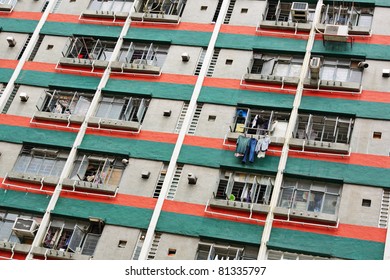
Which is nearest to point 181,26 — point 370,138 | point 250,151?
point 250,151

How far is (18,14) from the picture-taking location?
152ft

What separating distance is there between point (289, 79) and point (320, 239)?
32.0 ft

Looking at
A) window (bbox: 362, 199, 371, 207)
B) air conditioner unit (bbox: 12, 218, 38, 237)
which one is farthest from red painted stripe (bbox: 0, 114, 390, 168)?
air conditioner unit (bbox: 12, 218, 38, 237)

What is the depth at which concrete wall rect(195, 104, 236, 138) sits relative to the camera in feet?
125

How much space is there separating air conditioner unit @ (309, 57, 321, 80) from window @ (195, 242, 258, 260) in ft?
34.2

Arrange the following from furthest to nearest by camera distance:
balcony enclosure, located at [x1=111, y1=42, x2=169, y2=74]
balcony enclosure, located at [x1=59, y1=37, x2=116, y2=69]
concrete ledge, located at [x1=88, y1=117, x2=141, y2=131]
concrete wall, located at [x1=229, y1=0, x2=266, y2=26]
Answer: balcony enclosure, located at [x1=59, y1=37, x2=116, y2=69]
concrete wall, located at [x1=229, y1=0, x2=266, y2=26]
balcony enclosure, located at [x1=111, y1=42, x2=169, y2=74]
concrete ledge, located at [x1=88, y1=117, x2=141, y2=131]

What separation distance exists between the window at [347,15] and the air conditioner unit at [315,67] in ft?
13.3

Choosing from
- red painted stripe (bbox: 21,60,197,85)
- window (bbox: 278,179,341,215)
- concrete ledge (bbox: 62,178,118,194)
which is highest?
red painted stripe (bbox: 21,60,197,85)

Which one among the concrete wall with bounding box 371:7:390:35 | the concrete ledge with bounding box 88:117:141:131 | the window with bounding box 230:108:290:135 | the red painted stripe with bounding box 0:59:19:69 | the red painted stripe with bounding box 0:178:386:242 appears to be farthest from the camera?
the red painted stripe with bounding box 0:59:19:69

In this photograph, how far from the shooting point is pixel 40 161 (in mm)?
39875

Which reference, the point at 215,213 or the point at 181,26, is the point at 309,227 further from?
the point at 181,26

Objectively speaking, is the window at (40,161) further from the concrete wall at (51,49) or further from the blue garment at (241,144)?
the blue garment at (241,144)

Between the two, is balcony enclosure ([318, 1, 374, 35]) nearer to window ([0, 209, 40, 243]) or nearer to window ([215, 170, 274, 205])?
window ([215, 170, 274, 205])
